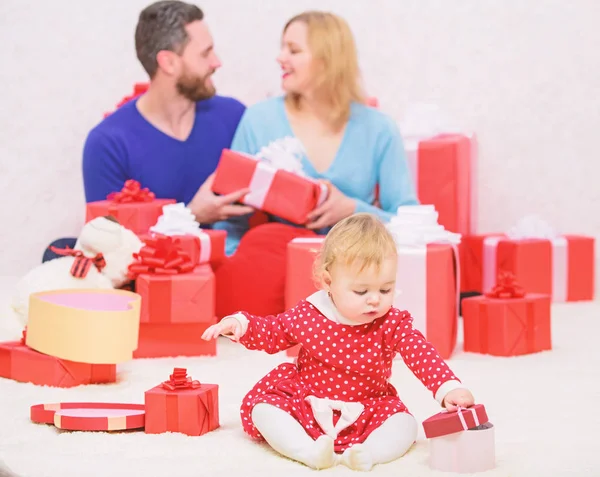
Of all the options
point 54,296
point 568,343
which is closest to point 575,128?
point 568,343

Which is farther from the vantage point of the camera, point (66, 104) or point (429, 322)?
point (66, 104)

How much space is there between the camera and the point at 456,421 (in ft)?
4.84

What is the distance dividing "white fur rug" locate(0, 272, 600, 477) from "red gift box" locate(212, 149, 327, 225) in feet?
1.26


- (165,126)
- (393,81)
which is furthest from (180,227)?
(393,81)

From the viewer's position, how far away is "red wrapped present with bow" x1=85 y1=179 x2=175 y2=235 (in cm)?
261

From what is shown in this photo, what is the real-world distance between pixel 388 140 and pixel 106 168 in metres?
0.79

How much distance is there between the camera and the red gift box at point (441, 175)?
2.97 meters

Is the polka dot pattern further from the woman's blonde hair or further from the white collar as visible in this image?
the woman's blonde hair

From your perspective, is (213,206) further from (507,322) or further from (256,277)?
(507,322)

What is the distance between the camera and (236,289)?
2602 millimetres

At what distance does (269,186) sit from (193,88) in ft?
1.61

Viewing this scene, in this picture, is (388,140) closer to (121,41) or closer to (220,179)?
(220,179)

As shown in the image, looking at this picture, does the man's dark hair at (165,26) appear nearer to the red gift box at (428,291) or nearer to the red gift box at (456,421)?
the red gift box at (428,291)

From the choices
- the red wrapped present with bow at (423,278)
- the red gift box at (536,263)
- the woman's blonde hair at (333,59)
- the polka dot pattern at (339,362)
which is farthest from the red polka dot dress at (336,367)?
→ the red gift box at (536,263)
